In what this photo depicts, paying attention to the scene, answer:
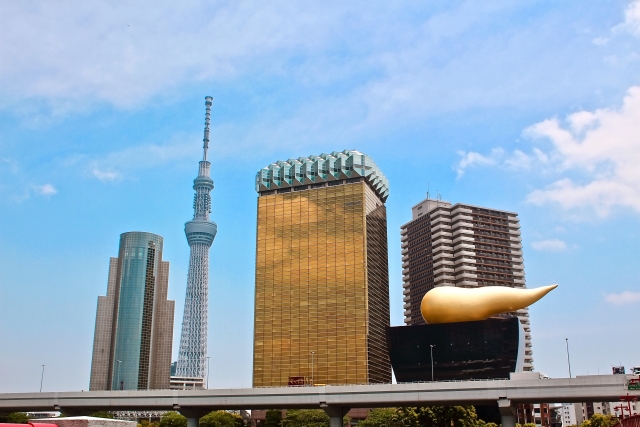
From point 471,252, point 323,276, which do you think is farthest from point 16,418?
point 471,252

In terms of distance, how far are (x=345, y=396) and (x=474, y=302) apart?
112 feet

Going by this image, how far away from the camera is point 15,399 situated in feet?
317

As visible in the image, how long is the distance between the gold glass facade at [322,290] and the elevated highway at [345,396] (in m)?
64.2

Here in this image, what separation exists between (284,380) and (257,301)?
68.9ft

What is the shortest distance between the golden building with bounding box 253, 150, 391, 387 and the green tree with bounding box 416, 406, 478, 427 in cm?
5792

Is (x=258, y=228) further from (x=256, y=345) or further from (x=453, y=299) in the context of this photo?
(x=453, y=299)

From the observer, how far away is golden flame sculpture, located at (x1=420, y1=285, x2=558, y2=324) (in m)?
104

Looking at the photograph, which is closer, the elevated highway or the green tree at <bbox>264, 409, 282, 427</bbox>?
the elevated highway

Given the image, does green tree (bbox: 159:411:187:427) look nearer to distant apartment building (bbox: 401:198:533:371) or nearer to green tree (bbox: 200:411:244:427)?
green tree (bbox: 200:411:244:427)

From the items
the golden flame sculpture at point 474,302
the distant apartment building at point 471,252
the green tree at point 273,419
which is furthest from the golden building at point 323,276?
the golden flame sculpture at point 474,302

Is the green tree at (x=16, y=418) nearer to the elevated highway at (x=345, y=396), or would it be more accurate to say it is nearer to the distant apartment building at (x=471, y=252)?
the elevated highway at (x=345, y=396)

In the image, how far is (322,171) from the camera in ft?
579

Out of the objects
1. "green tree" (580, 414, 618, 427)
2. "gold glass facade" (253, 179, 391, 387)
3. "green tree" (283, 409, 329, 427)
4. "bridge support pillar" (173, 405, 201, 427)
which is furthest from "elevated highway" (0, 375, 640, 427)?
"gold glass facade" (253, 179, 391, 387)

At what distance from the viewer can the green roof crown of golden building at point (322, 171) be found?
174m
